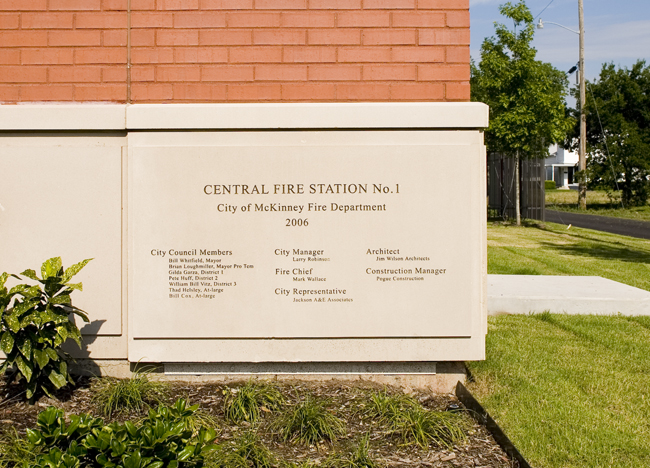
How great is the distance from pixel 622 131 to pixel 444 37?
27791 millimetres

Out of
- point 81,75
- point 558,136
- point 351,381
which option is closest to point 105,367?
point 351,381

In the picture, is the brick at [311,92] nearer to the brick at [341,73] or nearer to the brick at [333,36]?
the brick at [341,73]

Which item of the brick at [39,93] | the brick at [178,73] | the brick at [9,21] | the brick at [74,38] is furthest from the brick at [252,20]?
the brick at [9,21]

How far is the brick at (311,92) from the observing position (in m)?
4.72

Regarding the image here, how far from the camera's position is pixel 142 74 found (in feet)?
15.6

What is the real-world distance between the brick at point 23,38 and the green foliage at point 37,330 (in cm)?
174

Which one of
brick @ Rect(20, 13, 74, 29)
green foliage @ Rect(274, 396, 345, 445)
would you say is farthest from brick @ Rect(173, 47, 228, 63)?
green foliage @ Rect(274, 396, 345, 445)

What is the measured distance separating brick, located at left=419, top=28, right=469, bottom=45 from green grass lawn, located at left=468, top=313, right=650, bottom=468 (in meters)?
2.44

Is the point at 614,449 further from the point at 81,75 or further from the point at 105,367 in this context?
the point at 81,75

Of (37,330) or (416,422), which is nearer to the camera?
(416,422)

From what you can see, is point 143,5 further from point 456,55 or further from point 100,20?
point 456,55

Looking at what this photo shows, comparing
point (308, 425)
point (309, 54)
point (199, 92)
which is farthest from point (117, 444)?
point (309, 54)

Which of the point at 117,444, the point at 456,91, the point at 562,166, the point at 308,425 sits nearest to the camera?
the point at 117,444

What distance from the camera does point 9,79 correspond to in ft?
15.8
